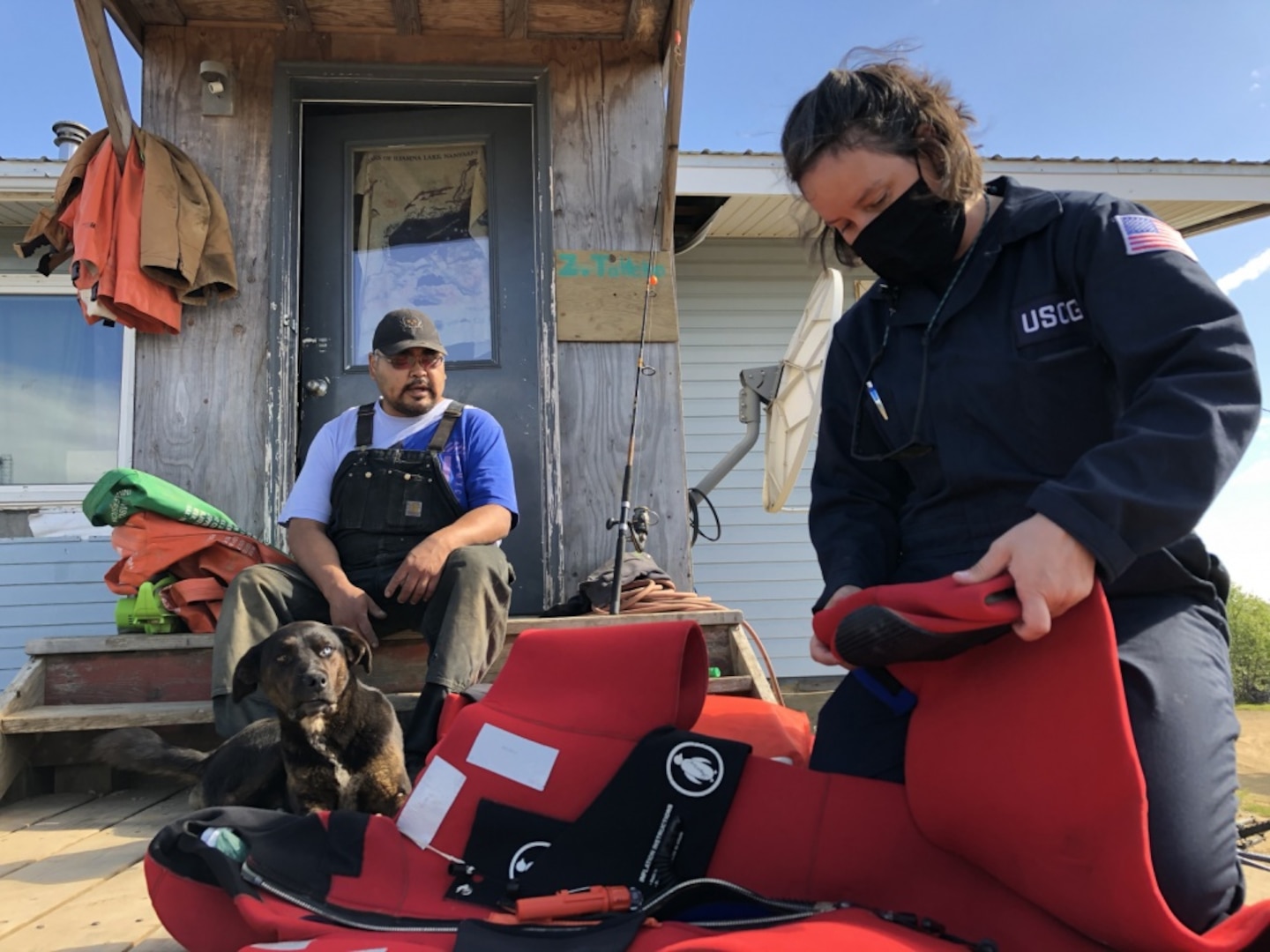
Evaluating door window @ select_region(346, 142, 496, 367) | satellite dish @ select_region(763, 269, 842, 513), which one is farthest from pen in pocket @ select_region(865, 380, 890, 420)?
door window @ select_region(346, 142, 496, 367)

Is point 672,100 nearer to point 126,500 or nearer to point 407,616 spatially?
point 407,616

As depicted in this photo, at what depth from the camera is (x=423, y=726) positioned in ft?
9.32

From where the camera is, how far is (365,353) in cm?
464

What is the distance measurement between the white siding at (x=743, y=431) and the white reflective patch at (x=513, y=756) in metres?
5.81

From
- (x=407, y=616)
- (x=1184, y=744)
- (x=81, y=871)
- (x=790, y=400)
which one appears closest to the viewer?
(x=1184, y=744)

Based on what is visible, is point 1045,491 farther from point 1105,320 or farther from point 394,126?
point 394,126

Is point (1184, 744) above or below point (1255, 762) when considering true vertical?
above

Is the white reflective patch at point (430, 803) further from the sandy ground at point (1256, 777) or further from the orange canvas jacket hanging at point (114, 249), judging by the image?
the orange canvas jacket hanging at point (114, 249)

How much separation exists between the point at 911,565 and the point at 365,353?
3.57 meters

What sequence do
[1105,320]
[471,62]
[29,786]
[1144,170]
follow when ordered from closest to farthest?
[1105,320] < [29,786] < [471,62] < [1144,170]

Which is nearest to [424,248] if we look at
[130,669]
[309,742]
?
[130,669]

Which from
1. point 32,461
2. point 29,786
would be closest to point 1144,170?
point 29,786

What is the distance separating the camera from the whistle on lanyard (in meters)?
1.28

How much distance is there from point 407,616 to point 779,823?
2068 millimetres
